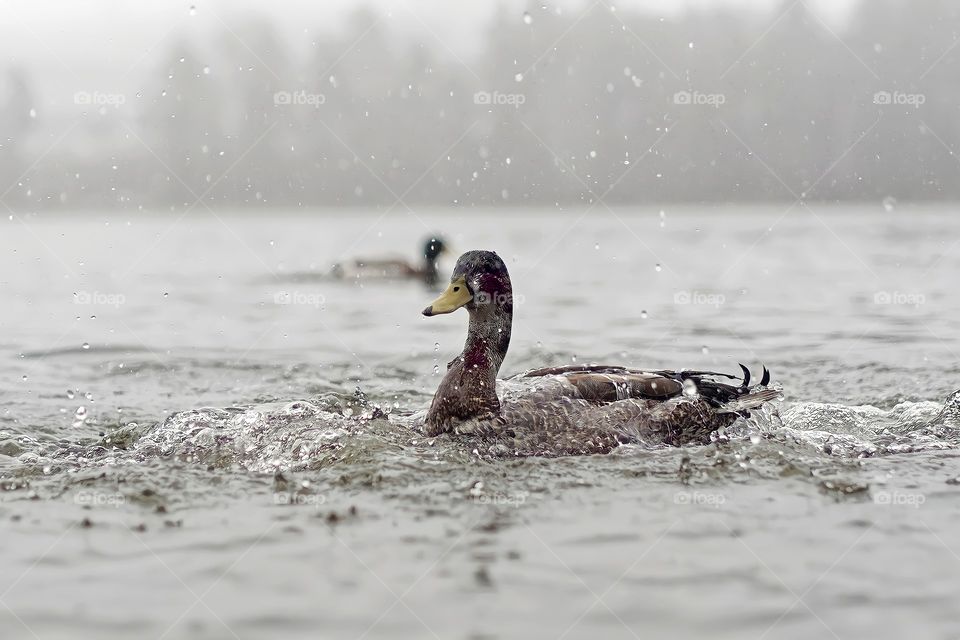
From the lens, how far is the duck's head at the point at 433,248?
2018 cm

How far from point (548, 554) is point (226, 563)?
4.78 ft

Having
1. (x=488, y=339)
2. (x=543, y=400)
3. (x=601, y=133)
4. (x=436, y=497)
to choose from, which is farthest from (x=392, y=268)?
(x=601, y=133)

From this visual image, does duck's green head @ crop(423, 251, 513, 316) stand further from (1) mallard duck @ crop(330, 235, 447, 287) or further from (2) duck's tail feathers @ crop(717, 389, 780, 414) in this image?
(1) mallard duck @ crop(330, 235, 447, 287)

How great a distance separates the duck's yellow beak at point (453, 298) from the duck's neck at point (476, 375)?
173 millimetres

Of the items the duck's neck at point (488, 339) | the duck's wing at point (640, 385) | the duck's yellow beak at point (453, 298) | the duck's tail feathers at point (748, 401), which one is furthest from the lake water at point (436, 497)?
the duck's yellow beak at point (453, 298)

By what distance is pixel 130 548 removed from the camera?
488 centimetres

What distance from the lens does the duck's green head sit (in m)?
7.16

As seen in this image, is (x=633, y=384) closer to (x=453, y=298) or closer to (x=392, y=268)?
(x=453, y=298)

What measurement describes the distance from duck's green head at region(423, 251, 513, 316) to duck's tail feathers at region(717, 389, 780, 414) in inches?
72.1

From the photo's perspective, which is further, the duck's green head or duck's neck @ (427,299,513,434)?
the duck's green head

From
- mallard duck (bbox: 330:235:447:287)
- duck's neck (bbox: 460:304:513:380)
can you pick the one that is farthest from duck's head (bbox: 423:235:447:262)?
duck's neck (bbox: 460:304:513:380)

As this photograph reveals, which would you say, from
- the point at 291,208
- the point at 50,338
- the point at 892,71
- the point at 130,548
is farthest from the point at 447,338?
the point at 291,208

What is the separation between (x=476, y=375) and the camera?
23.5ft

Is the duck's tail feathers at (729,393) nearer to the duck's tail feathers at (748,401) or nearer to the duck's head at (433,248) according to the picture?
the duck's tail feathers at (748,401)
